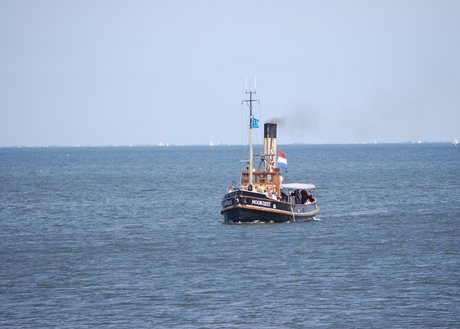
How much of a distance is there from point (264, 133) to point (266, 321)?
3149cm

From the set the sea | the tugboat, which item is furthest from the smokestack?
the sea

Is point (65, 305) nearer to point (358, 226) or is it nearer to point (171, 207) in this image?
point (358, 226)

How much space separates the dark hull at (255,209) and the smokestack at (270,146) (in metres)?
3.40

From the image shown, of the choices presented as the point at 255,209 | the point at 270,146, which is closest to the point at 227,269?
the point at 255,209

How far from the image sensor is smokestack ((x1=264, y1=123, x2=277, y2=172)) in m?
56.7

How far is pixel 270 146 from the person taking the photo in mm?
57844

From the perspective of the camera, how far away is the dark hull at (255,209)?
5231cm

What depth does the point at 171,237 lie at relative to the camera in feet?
161

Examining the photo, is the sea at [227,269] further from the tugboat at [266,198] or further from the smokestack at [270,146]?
the smokestack at [270,146]

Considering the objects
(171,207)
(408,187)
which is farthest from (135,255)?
(408,187)

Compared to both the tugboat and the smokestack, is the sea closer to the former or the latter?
the tugboat

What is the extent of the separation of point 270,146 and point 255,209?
6560 millimetres

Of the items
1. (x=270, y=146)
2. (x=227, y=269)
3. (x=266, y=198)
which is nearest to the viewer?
(x=227, y=269)

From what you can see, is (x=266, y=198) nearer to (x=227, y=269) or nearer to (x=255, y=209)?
(x=255, y=209)
